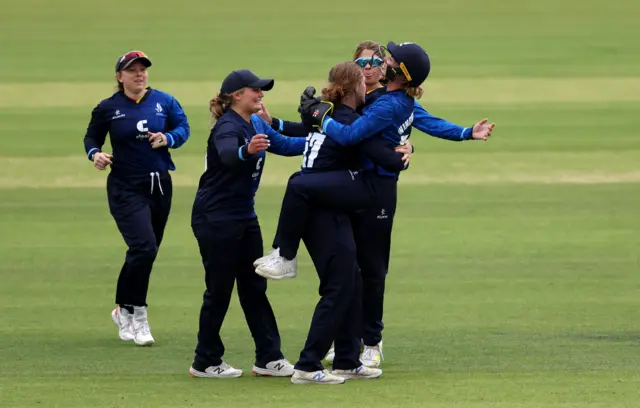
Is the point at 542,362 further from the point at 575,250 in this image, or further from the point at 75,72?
the point at 75,72

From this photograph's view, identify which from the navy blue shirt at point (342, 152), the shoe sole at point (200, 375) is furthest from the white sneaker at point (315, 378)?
the navy blue shirt at point (342, 152)

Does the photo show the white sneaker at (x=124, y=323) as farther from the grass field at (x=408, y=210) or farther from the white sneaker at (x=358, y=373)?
the white sneaker at (x=358, y=373)

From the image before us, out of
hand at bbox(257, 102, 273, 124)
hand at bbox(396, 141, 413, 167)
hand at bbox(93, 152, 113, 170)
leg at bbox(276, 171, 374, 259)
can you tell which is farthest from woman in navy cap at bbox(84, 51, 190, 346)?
hand at bbox(396, 141, 413, 167)

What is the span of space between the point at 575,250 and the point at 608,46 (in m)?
10.3

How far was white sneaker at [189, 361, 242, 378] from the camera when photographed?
8.27 metres

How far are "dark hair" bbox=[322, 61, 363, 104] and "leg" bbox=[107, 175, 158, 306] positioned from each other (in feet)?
Answer: 6.49

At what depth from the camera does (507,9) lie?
966 inches

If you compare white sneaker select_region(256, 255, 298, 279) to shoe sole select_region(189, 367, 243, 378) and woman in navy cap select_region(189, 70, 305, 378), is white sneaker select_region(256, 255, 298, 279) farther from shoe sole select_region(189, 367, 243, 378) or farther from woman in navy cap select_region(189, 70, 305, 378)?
shoe sole select_region(189, 367, 243, 378)

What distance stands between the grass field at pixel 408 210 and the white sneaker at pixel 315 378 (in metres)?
0.06

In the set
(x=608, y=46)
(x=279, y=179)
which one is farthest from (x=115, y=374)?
(x=608, y=46)

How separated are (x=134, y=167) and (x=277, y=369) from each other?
6.69 ft

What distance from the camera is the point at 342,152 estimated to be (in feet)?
26.6

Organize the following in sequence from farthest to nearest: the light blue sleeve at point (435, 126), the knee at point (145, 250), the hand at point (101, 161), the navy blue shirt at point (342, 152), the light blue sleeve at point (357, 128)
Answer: the knee at point (145, 250)
the hand at point (101, 161)
the light blue sleeve at point (435, 126)
the navy blue shirt at point (342, 152)
the light blue sleeve at point (357, 128)

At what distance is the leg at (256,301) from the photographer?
828 centimetres
